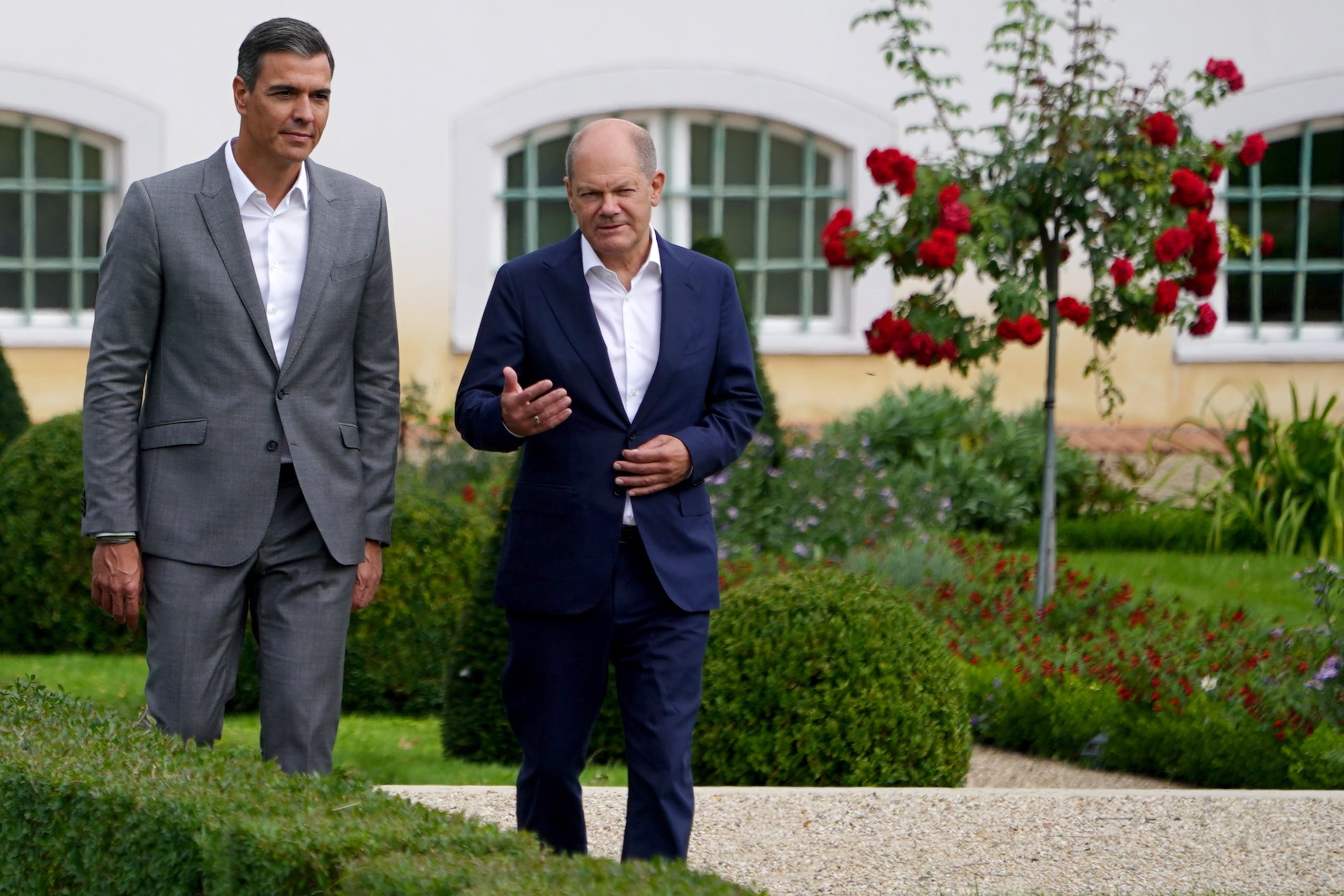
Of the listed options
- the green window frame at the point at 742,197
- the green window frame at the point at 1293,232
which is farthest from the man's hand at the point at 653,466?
the green window frame at the point at 1293,232

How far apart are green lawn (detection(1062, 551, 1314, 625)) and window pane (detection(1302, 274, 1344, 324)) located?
12.4 feet

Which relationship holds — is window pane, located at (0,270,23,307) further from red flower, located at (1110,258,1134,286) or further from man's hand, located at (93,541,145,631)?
man's hand, located at (93,541,145,631)

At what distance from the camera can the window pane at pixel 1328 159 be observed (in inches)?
469

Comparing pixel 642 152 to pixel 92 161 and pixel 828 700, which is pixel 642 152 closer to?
pixel 828 700

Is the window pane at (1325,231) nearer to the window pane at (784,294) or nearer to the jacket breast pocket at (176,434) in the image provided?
the window pane at (784,294)

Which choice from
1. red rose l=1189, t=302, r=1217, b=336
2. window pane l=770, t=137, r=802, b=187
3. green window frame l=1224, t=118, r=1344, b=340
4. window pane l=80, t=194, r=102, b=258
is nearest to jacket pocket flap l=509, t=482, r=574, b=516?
red rose l=1189, t=302, r=1217, b=336

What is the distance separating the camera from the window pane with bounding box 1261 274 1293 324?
12.0 m

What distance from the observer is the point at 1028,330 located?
6.57 metres

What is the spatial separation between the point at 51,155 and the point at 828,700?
331 inches

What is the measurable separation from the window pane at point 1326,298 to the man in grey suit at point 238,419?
1012cm

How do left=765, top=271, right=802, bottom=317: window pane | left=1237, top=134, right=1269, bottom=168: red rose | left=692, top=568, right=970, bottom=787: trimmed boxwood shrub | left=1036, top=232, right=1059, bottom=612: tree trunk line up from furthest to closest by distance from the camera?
left=765, top=271, right=802, bottom=317: window pane
left=1036, top=232, right=1059, bottom=612: tree trunk
left=1237, top=134, right=1269, bottom=168: red rose
left=692, top=568, right=970, bottom=787: trimmed boxwood shrub

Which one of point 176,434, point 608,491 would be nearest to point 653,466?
point 608,491

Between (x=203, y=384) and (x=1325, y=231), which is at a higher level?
(x=1325, y=231)

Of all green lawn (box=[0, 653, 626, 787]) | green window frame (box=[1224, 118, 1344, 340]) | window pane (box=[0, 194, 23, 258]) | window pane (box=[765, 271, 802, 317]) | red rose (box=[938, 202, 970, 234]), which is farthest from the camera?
green window frame (box=[1224, 118, 1344, 340])
